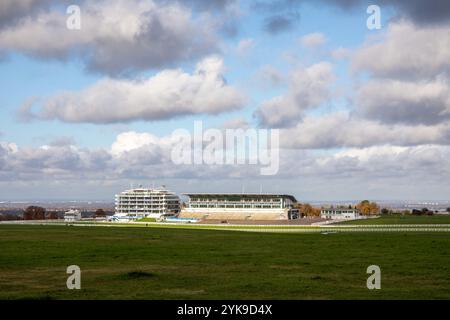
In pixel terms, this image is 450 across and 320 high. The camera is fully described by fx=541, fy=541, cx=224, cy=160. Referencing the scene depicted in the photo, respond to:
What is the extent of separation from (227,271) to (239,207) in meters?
153

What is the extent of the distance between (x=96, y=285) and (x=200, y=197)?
164m

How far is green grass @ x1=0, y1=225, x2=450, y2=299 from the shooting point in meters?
27.0

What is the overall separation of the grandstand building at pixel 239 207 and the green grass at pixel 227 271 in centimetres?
12580

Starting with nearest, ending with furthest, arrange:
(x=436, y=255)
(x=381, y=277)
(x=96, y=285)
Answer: (x=96, y=285)
(x=381, y=277)
(x=436, y=255)

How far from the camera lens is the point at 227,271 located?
35406 mm

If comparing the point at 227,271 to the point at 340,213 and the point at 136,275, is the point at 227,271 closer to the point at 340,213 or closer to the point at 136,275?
the point at 136,275

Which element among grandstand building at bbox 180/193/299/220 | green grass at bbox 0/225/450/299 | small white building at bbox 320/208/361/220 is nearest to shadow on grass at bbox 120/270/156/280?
green grass at bbox 0/225/450/299

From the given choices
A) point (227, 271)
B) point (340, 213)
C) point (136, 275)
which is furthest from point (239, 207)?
point (136, 275)

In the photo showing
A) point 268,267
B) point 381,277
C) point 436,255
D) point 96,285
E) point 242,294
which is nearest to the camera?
point 242,294
